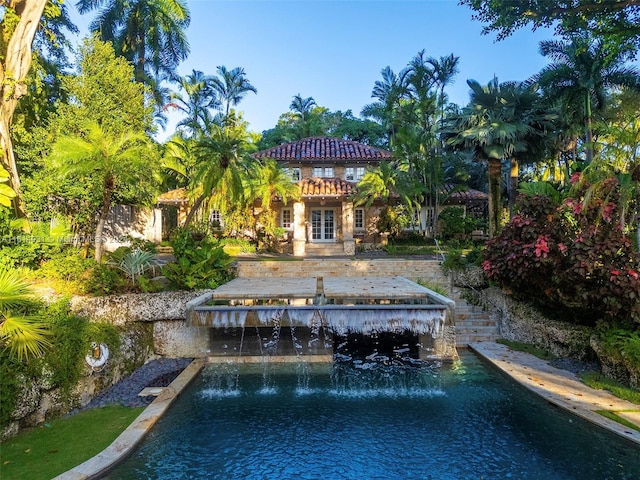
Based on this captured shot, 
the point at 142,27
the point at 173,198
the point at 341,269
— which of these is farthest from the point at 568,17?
the point at 142,27

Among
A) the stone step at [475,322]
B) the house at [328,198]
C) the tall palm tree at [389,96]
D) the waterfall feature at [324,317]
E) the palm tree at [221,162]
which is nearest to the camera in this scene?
the waterfall feature at [324,317]

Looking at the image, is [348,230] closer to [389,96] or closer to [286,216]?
[286,216]

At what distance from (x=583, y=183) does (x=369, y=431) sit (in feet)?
22.7

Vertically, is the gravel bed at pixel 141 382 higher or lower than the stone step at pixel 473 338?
lower

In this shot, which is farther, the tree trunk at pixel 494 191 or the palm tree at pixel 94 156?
the tree trunk at pixel 494 191

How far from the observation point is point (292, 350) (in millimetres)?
8594

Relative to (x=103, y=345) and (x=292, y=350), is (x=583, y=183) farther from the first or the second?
(x=103, y=345)

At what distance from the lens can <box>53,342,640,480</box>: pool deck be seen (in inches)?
181

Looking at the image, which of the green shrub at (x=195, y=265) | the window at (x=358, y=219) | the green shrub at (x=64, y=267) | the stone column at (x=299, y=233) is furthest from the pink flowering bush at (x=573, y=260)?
the window at (x=358, y=219)

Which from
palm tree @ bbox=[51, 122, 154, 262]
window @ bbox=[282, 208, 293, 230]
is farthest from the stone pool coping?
window @ bbox=[282, 208, 293, 230]

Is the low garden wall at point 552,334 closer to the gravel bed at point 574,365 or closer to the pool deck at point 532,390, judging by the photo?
the gravel bed at point 574,365

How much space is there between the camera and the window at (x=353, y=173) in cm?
2541

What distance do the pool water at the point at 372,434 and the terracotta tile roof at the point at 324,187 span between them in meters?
14.4

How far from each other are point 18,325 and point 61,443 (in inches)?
69.0
